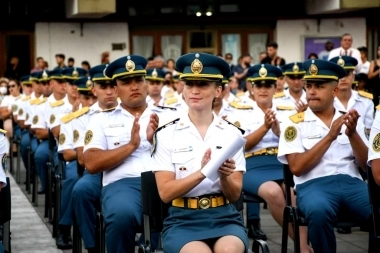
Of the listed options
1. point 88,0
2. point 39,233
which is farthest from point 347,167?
point 88,0

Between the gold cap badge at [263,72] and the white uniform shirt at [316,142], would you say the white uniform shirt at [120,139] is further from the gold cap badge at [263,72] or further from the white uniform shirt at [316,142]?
the gold cap badge at [263,72]

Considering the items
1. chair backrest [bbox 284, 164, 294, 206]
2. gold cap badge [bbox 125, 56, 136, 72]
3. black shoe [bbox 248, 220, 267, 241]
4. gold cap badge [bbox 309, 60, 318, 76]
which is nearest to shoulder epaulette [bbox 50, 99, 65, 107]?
black shoe [bbox 248, 220, 267, 241]

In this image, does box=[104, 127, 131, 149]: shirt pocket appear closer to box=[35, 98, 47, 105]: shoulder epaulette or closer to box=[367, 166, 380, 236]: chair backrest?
box=[367, 166, 380, 236]: chair backrest

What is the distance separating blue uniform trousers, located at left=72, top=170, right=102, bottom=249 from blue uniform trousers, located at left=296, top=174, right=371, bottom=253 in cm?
171

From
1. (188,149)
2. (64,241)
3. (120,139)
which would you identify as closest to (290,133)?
(120,139)

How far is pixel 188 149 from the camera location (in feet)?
19.6

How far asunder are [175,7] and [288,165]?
67.2ft

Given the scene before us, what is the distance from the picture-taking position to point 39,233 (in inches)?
406

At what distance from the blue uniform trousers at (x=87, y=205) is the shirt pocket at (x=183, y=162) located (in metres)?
2.13

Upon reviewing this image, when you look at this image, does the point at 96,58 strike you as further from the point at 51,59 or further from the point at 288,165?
the point at 288,165

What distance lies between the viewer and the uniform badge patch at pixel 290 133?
741 cm

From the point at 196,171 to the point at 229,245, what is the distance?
0.47 metres

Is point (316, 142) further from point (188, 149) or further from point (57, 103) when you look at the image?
point (57, 103)

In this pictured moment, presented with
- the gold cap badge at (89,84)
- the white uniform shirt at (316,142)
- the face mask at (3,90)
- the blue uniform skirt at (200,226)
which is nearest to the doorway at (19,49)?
the face mask at (3,90)
